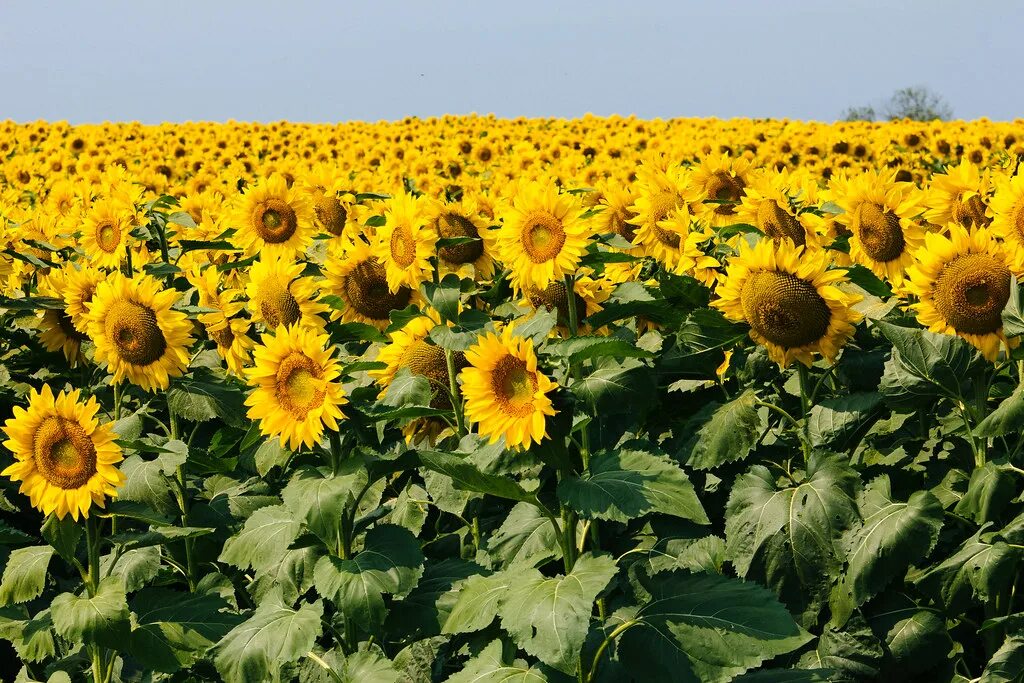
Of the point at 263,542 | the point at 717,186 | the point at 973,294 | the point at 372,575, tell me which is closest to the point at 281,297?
the point at 263,542

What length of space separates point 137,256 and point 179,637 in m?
2.77

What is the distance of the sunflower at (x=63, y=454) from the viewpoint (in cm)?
361

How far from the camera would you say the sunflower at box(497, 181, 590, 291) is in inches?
150

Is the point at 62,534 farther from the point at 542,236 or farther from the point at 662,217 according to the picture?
the point at 662,217

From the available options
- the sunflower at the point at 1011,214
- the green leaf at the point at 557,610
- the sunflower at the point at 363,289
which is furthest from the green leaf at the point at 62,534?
the sunflower at the point at 1011,214

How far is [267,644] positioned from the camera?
3396 millimetres

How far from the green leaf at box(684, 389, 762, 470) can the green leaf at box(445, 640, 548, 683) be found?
764mm

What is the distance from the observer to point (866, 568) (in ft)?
10.8

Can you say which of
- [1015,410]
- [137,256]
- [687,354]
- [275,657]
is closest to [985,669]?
[1015,410]

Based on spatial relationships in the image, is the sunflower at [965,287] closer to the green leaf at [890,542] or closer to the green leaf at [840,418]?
the green leaf at [840,418]

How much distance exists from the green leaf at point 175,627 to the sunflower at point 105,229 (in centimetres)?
221

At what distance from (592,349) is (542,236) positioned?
29.1 inches

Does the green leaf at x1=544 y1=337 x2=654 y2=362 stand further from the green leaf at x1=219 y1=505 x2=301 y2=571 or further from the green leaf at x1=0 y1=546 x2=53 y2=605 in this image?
the green leaf at x1=0 y1=546 x2=53 y2=605

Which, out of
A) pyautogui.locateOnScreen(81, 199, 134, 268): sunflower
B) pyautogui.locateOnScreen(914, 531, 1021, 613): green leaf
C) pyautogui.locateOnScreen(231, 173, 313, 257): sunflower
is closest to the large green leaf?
pyautogui.locateOnScreen(914, 531, 1021, 613): green leaf
